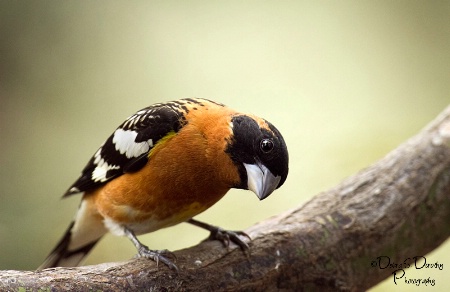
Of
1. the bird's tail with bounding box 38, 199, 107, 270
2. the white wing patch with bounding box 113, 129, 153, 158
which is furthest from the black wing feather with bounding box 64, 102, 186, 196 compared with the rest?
the bird's tail with bounding box 38, 199, 107, 270

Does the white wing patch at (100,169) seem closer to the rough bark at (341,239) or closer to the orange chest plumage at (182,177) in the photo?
the orange chest plumage at (182,177)

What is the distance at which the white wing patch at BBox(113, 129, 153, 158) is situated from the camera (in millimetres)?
3146

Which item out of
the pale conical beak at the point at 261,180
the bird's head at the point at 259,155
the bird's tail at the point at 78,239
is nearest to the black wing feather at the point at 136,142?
the bird's tail at the point at 78,239

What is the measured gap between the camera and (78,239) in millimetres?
3684

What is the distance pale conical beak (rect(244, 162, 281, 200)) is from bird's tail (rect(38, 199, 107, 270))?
3.81ft

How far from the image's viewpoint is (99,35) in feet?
20.1

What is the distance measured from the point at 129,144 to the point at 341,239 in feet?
4.35

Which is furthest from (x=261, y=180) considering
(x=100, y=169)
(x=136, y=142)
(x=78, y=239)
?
(x=78, y=239)

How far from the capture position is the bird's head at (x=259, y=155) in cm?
271

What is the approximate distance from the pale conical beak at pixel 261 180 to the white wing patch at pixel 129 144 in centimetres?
63

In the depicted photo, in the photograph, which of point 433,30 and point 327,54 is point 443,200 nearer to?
point 327,54

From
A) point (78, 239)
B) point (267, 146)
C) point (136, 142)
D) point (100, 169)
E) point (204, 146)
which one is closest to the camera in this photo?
point (267, 146)

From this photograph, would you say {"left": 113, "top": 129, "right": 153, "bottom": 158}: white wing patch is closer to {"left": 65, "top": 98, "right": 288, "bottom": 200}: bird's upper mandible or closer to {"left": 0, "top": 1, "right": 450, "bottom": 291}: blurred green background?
{"left": 65, "top": 98, "right": 288, "bottom": 200}: bird's upper mandible

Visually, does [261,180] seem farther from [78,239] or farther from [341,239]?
[78,239]
